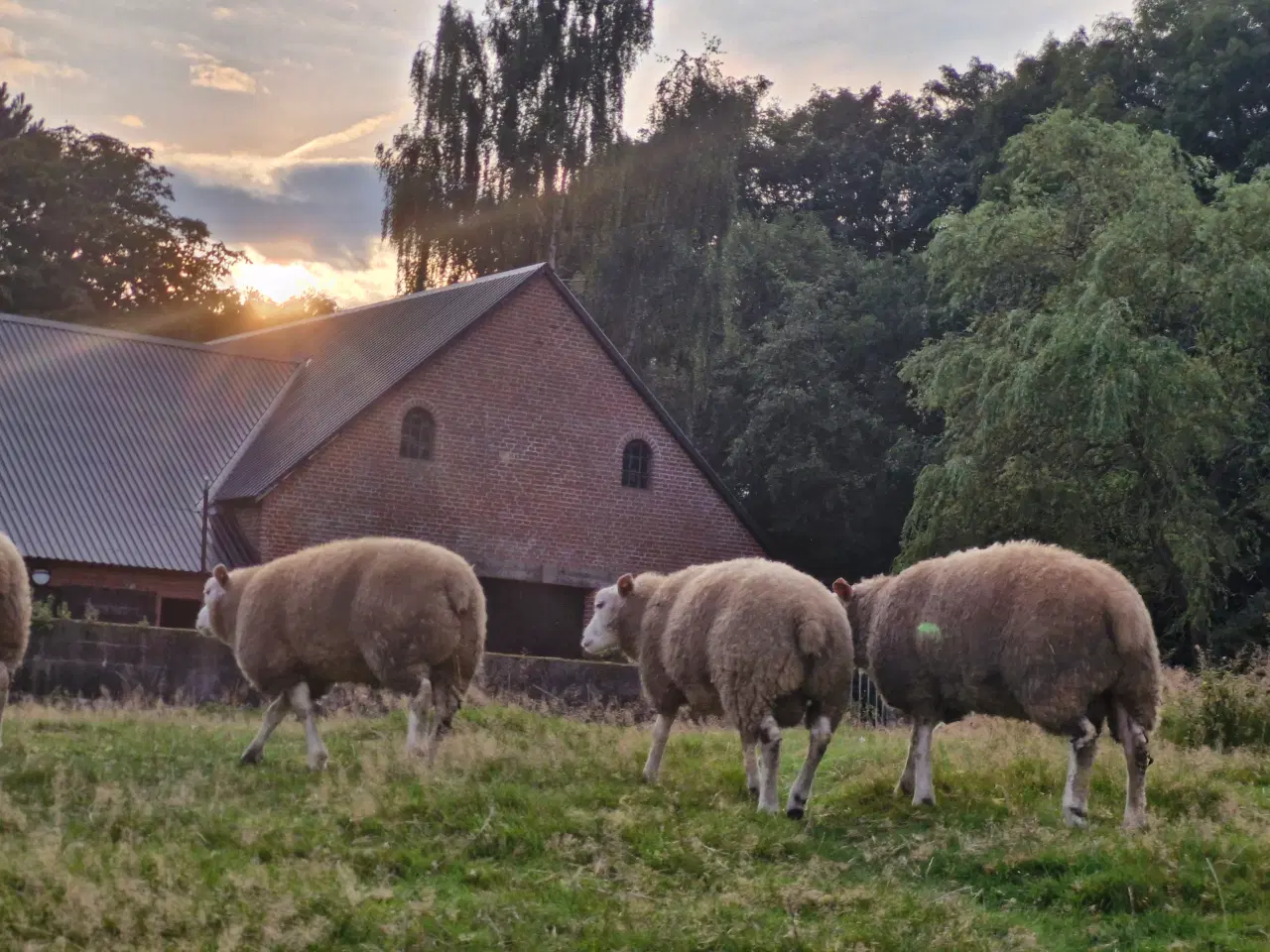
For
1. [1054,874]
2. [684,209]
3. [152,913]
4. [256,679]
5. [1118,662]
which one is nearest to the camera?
[152,913]

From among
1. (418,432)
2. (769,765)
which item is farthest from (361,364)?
(769,765)

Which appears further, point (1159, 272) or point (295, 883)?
point (1159, 272)

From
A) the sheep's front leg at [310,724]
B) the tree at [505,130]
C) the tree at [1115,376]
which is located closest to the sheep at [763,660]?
the sheep's front leg at [310,724]

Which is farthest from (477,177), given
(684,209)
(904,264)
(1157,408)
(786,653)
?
(786,653)

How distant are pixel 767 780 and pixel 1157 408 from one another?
56.3 feet

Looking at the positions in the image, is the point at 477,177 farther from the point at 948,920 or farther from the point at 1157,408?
the point at 948,920

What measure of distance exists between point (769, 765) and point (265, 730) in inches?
171

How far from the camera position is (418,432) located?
2967 centimetres

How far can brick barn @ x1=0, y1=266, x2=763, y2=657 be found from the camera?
27078 millimetres

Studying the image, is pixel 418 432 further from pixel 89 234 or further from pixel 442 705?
pixel 89 234

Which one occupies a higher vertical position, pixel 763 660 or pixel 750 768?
pixel 763 660

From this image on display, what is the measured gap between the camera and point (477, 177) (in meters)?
42.2

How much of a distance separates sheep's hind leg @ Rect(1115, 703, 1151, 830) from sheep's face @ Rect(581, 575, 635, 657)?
174 inches

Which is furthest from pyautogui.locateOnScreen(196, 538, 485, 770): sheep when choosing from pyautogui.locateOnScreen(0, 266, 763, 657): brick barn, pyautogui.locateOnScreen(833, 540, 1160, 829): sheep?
pyautogui.locateOnScreen(0, 266, 763, 657): brick barn
